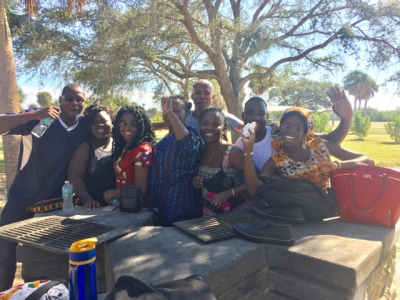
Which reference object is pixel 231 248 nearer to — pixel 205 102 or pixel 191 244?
pixel 191 244

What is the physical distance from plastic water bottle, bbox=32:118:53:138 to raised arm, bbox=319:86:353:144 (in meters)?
2.71

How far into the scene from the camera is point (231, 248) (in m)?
2.05

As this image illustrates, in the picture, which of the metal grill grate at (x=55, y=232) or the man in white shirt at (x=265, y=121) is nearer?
the metal grill grate at (x=55, y=232)

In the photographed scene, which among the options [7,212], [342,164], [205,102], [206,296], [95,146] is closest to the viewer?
[206,296]

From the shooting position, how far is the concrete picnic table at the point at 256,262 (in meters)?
1.80

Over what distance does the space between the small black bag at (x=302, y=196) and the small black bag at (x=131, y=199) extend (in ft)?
3.46

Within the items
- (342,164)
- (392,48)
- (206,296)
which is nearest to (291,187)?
(342,164)

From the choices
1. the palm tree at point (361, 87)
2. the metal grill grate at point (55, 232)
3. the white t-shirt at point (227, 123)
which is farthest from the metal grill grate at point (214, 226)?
the palm tree at point (361, 87)

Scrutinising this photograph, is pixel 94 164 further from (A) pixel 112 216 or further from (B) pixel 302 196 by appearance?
(B) pixel 302 196

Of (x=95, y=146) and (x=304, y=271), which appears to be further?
(x=95, y=146)

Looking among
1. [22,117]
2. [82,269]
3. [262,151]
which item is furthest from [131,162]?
[82,269]

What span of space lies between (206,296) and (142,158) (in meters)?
1.71

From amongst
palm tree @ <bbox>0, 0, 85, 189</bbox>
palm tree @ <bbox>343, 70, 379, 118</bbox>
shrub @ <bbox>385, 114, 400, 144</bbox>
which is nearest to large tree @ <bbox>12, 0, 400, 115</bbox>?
palm tree @ <bbox>0, 0, 85, 189</bbox>

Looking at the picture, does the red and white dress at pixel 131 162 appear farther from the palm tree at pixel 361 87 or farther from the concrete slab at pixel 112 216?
the palm tree at pixel 361 87
